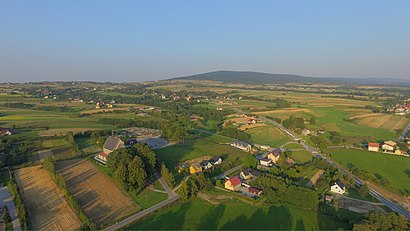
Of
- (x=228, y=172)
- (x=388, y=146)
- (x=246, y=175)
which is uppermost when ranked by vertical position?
(x=388, y=146)

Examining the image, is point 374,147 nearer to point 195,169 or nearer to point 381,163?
point 381,163

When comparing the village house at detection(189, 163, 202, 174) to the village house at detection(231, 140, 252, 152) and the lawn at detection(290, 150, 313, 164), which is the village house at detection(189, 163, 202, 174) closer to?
the village house at detection(231, 140, 252, 152)

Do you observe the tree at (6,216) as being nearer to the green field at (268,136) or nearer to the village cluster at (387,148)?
the green field at (268,136)

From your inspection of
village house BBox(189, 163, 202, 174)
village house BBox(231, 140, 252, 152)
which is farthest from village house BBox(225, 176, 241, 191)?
village house BBox(231, 140, 252, 152)

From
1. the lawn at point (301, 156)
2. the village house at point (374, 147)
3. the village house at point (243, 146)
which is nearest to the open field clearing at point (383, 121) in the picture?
the village house at point (374, 147)

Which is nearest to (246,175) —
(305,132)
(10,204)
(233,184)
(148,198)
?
(233,184)

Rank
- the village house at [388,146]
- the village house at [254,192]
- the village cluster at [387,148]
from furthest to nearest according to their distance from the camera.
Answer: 1. the village house at [388,146]
2. the village cluster at [387,148]
3. the village house at [254,192]
